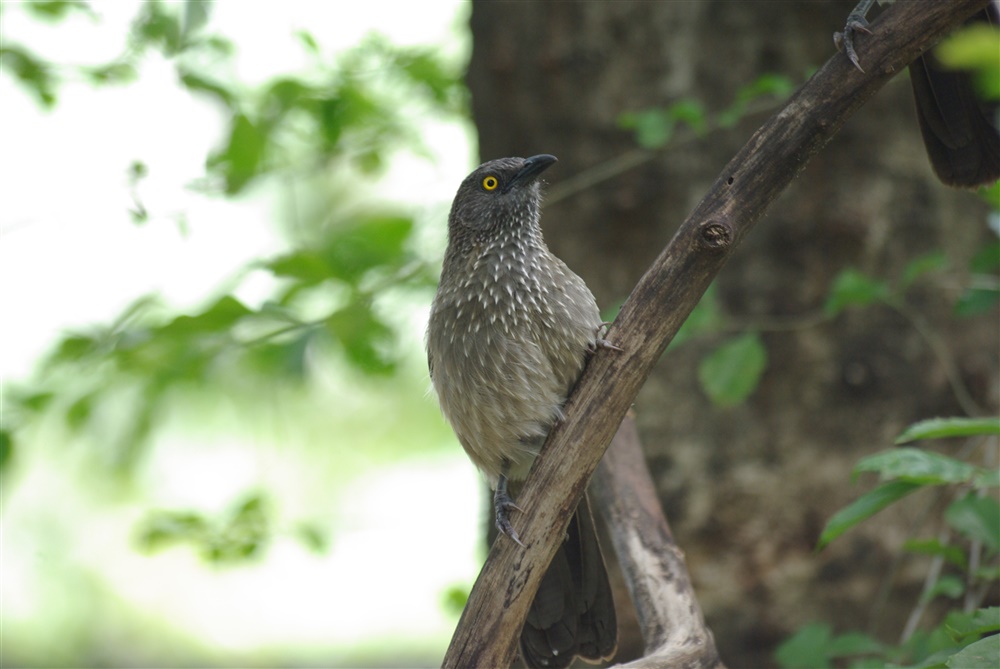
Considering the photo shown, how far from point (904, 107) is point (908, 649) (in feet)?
7.30

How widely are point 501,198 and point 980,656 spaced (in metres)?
2.13

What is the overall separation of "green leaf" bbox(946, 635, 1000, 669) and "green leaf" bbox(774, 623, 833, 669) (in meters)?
1.03

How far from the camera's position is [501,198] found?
3285 millimetres

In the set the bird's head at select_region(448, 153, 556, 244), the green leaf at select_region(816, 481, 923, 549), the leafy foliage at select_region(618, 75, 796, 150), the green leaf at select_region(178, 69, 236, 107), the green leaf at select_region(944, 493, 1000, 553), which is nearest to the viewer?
the green leaf at select_region(816, 481, 923, 549)

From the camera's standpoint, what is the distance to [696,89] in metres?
3.84

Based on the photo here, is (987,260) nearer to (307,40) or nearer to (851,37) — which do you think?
(851,37)

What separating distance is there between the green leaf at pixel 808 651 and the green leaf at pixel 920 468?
70cm

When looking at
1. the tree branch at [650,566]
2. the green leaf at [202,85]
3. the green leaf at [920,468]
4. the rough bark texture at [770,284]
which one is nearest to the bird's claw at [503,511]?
the tree branch at [650,566]

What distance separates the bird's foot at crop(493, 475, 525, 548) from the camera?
7.36 ft

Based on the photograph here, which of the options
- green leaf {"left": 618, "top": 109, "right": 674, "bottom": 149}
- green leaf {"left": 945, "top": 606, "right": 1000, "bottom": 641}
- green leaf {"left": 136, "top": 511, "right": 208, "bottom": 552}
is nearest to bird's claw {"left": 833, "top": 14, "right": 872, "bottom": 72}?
green leaf {"left": 618, "top": 109, "right": 674, "bottom": 149}

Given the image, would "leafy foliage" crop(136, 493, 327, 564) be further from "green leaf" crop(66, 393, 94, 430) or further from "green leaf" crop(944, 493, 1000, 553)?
"green leaf" crop(944, 493, 1000, 553)

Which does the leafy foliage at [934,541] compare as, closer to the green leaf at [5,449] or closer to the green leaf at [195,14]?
the green leaf at [195,14]

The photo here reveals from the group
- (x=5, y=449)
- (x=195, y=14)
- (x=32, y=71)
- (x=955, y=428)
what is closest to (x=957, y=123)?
(x=955, y=428)

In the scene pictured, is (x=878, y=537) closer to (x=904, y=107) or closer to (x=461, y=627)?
(x=904, y=107)
